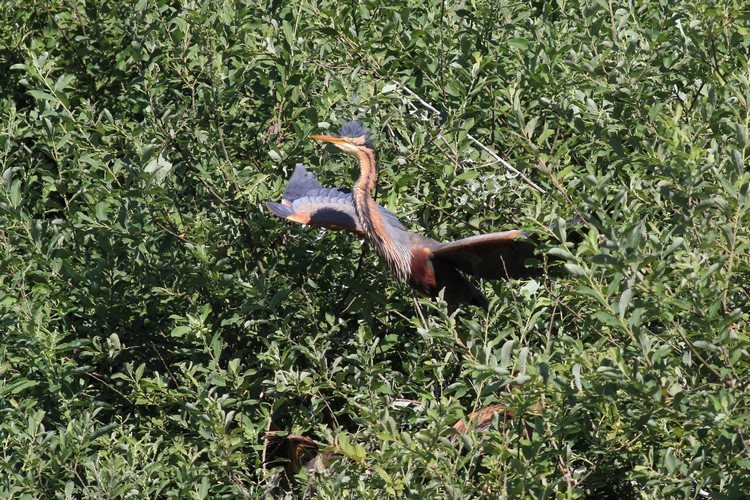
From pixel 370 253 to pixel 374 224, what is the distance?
0.18 metres

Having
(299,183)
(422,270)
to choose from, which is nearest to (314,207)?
(299,183)

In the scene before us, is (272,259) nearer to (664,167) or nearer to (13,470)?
(13,470)

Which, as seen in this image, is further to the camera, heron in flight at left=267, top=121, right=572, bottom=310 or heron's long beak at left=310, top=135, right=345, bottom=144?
heron in flight at left=267, top=121, right=572, bottom=310

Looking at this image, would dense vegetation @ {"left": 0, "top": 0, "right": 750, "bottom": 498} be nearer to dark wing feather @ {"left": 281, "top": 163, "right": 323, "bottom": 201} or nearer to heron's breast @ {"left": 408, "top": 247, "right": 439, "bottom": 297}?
dark wing feather @ {"left": 281, "top": 163, "right": 323, "bottom": 201}

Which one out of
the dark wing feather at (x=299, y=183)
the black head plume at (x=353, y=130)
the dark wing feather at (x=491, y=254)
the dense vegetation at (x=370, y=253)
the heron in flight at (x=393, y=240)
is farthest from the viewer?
the black head plume at (x=353, y=130)

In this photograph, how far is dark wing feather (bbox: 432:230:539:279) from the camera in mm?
5406

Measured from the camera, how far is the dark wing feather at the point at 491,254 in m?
5.41

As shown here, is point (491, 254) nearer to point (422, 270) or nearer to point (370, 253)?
point (422, 270)

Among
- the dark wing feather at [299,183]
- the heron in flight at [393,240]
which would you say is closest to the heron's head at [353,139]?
the heron in flight at [393,240]

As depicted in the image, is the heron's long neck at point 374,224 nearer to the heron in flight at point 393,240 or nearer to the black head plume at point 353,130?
the heron in flight at point 393,240

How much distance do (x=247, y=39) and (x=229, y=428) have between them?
197 cm

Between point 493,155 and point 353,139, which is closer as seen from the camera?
point 493,155

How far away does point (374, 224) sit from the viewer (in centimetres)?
612

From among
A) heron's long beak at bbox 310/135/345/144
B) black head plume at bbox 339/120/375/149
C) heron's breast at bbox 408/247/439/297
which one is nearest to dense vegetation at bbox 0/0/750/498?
heron's long beak at bbox 310/135/345/144
